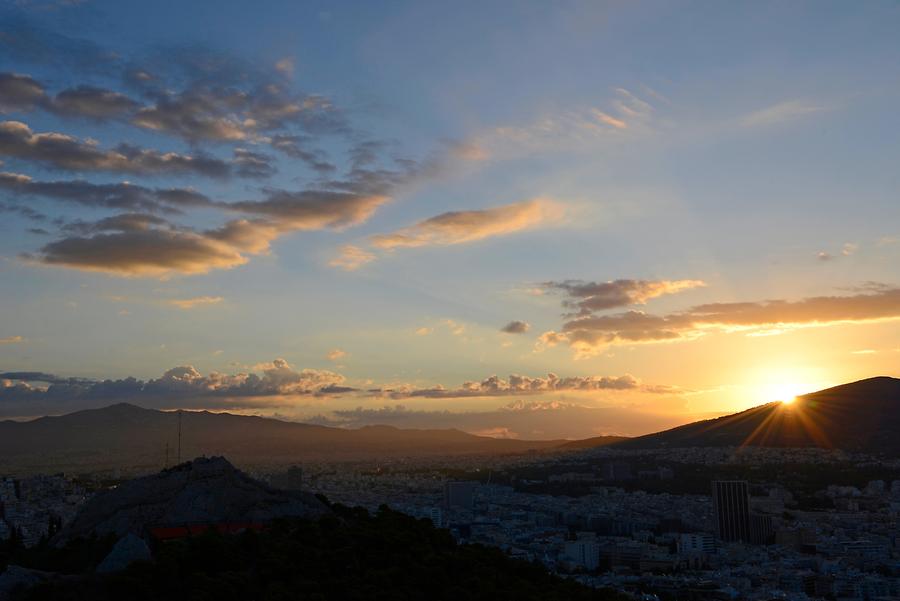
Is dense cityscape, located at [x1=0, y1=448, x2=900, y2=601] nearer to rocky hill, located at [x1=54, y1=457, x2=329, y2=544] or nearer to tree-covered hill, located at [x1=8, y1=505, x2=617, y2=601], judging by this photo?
rocky hill, located at [x1=54, y1=457, x2=329, y2=544]

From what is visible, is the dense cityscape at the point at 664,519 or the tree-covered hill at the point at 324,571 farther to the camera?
the dense cityscape at the point at 664,519

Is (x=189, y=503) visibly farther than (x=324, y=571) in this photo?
Yes

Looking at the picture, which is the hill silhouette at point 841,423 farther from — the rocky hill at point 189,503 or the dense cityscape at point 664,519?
the rocky hill at point 189,503

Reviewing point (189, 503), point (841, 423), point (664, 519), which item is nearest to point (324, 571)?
point (189, 503)

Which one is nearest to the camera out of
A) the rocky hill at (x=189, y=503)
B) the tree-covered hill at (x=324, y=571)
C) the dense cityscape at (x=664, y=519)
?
the tree-covered hill at (x=324, y=571)

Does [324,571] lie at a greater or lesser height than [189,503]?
lesser

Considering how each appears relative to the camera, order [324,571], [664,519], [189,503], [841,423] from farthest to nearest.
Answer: [841,423] < [664,519] < [189,503] < [324,571]

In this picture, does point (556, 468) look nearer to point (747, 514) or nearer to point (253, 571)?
point (747, 514)

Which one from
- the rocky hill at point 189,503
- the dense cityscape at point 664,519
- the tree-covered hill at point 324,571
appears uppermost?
the rocky hill at point 189,503

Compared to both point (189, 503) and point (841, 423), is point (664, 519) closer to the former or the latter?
point (189, 503)

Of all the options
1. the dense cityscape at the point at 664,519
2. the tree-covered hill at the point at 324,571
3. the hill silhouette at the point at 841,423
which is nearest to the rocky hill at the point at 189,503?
the tree-covered hill at the point at 324,571

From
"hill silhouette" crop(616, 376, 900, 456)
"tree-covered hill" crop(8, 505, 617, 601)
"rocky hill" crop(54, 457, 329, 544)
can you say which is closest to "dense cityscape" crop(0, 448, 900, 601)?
"hill silhouette" crop(616, 376, 900, 456)
